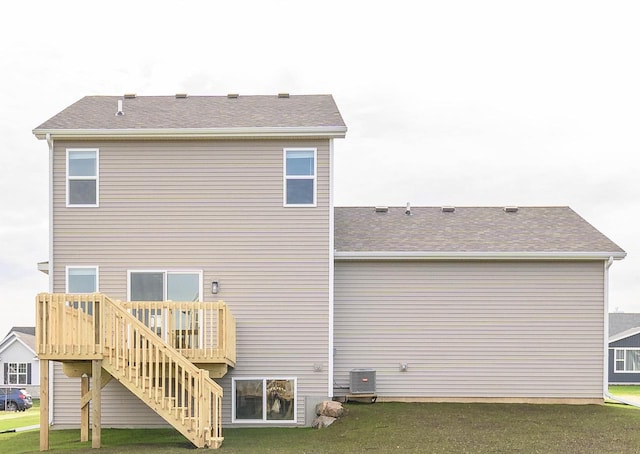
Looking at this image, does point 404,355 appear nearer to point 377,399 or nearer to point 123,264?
point 377,399

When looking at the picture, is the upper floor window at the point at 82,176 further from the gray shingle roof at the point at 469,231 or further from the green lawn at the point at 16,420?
the green lawn at the point at 16,420

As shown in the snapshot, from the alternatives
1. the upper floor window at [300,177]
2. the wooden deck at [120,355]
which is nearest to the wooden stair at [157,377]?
the wooden deck at [120,355]

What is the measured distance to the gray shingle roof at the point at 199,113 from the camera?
17.8 metres

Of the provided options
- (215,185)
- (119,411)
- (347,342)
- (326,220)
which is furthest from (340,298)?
(119,411)

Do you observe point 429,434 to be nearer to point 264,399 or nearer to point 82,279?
point 264,399

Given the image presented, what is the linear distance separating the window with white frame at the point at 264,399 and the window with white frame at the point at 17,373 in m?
32.9

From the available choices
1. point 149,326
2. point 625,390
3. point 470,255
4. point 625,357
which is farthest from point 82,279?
point 625,357

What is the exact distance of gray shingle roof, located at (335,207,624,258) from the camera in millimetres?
19047

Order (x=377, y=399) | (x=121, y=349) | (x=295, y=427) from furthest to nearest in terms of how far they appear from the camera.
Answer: (x=377, y=399)
(x=295, y=427)
(x=121, y=349)

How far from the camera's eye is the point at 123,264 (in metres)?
17.7

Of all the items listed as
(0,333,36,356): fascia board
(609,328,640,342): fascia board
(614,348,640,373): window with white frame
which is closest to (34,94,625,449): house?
(609,328,640,342): fascia board

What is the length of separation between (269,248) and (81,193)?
458 cm

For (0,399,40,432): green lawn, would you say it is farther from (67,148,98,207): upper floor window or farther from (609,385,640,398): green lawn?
(609,385,640,398): green lawn

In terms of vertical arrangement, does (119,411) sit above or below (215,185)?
below
